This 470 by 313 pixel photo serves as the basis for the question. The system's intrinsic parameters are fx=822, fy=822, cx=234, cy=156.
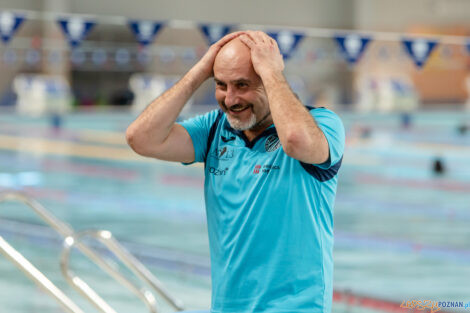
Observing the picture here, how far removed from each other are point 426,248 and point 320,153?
16.4 ft

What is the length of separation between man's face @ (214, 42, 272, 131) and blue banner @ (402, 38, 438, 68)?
1649 centimetres

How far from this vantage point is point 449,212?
29.5 ft

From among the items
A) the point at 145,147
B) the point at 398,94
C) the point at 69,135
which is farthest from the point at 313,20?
the point at 145,147

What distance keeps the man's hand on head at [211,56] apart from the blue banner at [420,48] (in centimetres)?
1636

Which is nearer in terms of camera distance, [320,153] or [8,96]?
[320,153]

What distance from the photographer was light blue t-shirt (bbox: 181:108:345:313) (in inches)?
88.4

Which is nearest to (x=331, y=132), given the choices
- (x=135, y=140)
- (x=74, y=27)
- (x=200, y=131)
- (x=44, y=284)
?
(x=200, y=131)

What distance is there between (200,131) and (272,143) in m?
0.34

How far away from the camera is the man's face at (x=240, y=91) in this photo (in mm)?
2336

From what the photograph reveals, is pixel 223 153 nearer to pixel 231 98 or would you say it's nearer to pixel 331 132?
pixel 231 98

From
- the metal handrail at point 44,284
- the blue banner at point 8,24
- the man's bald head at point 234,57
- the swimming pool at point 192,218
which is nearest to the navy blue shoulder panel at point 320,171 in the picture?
the man's bald head at point 234,57

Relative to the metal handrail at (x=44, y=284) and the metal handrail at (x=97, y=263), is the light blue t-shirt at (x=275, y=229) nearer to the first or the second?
the metal handrail at (x=44, y=284)

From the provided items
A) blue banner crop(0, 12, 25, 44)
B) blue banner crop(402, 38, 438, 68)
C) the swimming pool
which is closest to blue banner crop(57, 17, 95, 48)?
blue banner crop(0, 12, 25, 44)

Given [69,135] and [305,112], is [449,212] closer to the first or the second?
[305,112]
